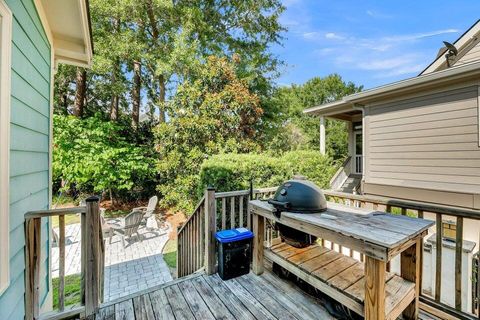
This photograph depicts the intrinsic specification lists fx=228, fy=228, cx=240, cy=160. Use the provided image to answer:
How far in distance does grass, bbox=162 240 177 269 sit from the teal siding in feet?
8.37

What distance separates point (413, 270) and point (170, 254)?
506cm

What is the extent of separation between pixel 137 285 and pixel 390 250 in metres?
4.31

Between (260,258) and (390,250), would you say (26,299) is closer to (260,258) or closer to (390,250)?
(260,258)

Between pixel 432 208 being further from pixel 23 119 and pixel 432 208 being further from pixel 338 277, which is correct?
pixel 23 119

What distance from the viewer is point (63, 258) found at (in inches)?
80.9

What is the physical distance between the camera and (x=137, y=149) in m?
9.03

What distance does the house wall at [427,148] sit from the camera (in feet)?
15.6

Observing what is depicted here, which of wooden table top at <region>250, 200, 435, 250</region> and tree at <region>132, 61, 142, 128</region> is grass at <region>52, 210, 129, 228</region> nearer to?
tree at <region>132, 61, 142, 128</region>

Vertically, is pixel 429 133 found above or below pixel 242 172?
above

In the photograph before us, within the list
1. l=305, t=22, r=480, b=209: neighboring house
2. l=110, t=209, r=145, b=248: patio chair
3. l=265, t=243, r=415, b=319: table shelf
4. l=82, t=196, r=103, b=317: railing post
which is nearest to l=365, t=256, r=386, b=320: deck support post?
l=265, t=243, r=415, b=319: table shelf

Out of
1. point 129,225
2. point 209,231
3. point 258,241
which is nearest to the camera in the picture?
point 258,241

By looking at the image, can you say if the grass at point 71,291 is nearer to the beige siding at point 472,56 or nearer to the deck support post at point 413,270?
the deck support post at point 413,270

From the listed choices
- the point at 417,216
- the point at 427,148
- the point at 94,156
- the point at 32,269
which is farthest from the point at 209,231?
the point at 94,156

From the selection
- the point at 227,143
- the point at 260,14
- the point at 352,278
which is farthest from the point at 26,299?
the point at 260,14
